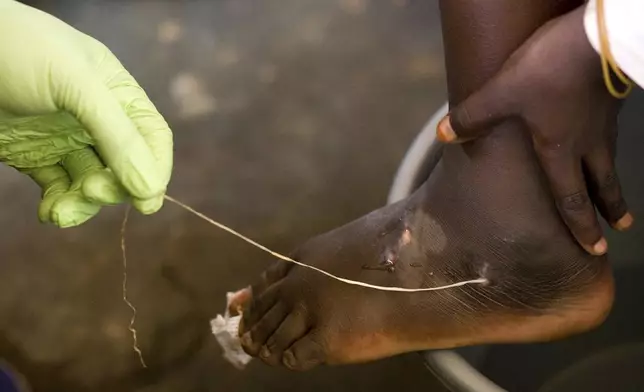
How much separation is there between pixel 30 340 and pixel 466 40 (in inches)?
26.4

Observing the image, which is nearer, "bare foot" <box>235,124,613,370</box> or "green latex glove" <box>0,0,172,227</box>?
"green latex glove" <box>0,0,172,227</box>

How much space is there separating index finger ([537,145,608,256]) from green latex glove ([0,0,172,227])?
28 cm

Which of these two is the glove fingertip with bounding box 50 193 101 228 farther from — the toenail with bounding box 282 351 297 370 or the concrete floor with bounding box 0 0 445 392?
the concrete floor with bounding box 0 0 445 392

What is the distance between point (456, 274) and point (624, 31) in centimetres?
27

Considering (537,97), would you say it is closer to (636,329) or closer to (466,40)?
(466,40)

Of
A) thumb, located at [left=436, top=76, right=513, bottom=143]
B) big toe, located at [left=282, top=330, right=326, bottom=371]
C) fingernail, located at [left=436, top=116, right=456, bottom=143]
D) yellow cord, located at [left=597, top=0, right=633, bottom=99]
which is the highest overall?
yellow cord, located at [left=597, top=0, right=633, bottom=99]

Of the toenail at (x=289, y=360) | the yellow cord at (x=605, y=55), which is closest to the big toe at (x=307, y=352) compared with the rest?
the toenail at (x=289, y=360)

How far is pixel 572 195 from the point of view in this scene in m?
0.59

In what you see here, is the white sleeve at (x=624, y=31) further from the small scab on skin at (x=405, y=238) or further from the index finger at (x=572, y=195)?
the small scab on skin at (x=405, y=238)

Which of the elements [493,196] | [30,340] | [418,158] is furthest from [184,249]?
[493,196]

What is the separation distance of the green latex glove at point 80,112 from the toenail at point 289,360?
263 millimetres

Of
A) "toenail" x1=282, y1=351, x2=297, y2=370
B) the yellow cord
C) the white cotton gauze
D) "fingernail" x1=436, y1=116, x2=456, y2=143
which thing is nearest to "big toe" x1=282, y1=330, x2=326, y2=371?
"toenail" x1=282, y1=351, x2=297, y2=370

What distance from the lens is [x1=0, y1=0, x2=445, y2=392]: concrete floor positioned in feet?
3.14

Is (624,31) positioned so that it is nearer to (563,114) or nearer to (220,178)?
(563,114)
